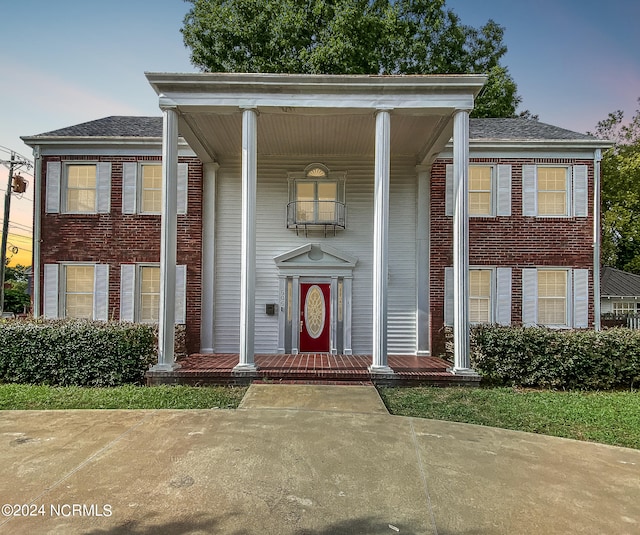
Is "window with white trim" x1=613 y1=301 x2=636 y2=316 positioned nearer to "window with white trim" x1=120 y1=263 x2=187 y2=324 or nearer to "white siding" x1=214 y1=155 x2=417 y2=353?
"white siding" x1=214 y1=155 x2=417 y2=353

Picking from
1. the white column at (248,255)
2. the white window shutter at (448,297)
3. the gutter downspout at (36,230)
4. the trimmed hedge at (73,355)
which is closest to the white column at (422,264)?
the white window shutter at (448,297)

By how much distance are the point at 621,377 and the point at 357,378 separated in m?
5.29

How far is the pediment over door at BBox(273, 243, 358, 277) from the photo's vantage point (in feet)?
36.0

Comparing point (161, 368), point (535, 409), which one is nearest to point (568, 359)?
point (535, 409)

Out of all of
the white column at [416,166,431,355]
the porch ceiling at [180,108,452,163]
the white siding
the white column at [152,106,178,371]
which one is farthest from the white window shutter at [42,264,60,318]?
the white column at [416,166,431,355]

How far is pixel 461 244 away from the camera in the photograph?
319 inches

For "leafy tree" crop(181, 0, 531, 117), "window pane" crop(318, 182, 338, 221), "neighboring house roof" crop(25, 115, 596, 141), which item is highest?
"leafy tree" crop(181, 0, 531, 117)

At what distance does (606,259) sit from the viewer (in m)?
26.9

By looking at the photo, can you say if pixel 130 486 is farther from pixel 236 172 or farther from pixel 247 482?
pixel 236 172

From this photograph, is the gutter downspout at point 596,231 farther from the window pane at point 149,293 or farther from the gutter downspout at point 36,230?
the gutter downspout at point 36,230

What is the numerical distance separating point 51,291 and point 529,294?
1296 cm

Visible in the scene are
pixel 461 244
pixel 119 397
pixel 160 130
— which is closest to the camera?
pixel 119 397

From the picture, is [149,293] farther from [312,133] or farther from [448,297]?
[448,297]

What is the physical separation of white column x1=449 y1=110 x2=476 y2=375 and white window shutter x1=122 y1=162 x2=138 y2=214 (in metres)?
8.29
